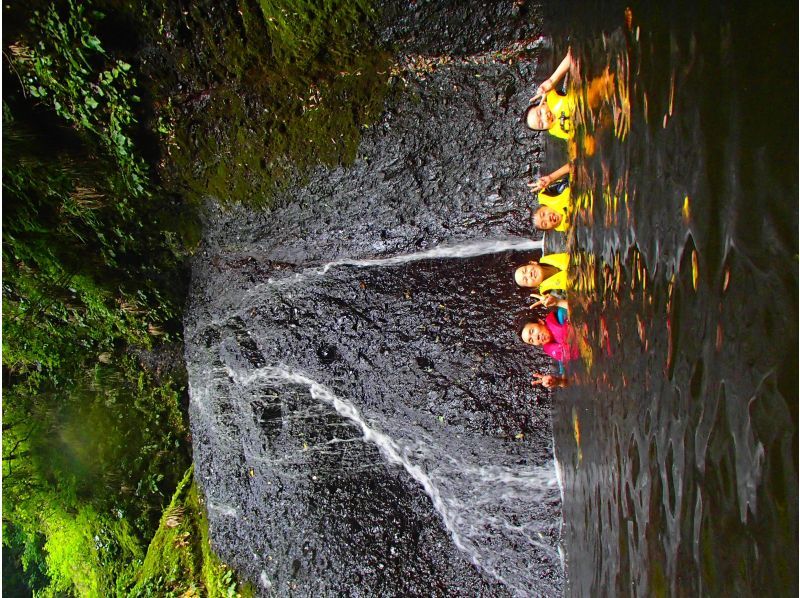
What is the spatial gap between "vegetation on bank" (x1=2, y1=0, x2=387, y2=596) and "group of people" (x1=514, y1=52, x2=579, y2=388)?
139 centimetres

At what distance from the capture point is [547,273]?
4363 mm

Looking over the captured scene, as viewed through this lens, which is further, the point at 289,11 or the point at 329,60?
the point at 329,60

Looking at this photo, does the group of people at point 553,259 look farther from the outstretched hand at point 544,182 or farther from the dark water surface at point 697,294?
the dark water surface at point 697,294

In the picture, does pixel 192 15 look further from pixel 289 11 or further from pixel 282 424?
pixel 282 424

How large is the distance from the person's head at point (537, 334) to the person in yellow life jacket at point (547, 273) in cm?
18

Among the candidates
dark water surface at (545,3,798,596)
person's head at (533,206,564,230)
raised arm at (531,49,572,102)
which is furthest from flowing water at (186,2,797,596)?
person's head at (533,206,564,230)

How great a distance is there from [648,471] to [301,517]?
3576mm

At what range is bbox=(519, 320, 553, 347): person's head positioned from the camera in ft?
14.2

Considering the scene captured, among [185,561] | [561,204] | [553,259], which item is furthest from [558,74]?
[185,561]

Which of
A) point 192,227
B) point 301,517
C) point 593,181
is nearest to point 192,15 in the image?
point 192,227

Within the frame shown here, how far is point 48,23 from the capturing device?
4445 millimetres

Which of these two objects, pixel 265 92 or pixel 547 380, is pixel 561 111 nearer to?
pixel 547 380

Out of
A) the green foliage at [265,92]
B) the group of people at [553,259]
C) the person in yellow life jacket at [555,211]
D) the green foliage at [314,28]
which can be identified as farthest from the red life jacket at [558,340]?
the green foliage at [314,28]

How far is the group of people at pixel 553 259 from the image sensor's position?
3.99 m
